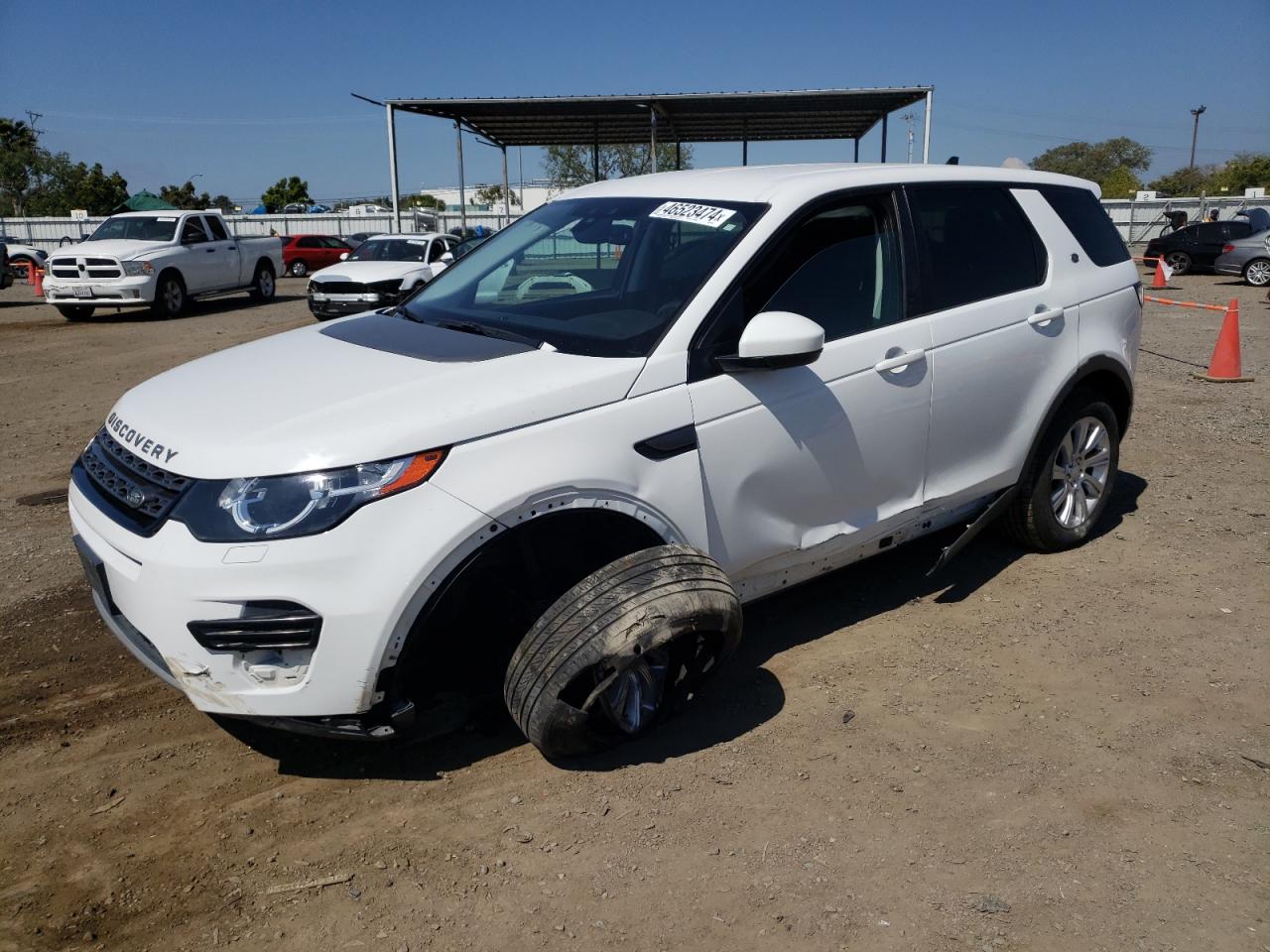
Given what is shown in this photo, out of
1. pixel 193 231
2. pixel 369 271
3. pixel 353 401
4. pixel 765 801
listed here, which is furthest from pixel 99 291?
pixel 765 801

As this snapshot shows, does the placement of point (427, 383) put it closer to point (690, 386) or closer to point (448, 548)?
point (448, 548)

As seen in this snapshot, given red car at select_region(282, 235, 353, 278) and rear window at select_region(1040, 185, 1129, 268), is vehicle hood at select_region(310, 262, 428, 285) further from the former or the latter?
red car at select_region(282, 235, 353, 278)

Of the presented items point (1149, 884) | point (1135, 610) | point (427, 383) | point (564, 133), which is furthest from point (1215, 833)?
point (564, 133)

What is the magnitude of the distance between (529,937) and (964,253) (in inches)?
125

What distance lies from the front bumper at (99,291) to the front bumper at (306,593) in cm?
1666

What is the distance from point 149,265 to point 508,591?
17066 millimetres

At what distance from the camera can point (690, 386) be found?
330 cm

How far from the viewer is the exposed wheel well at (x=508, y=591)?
3.02 metres

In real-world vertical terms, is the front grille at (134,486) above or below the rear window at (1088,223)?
below

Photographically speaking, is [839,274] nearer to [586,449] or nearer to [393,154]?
[586,449]

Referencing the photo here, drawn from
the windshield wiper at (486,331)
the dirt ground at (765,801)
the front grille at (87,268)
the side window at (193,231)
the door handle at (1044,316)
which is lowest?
the dirt ground at (765,801)

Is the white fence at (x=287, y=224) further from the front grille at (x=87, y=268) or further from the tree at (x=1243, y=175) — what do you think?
the tree at (x=1243, y=175)

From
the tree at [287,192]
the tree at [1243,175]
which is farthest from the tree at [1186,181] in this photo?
the tree at [287,192]

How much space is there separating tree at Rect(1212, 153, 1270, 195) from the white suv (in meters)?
78.0
